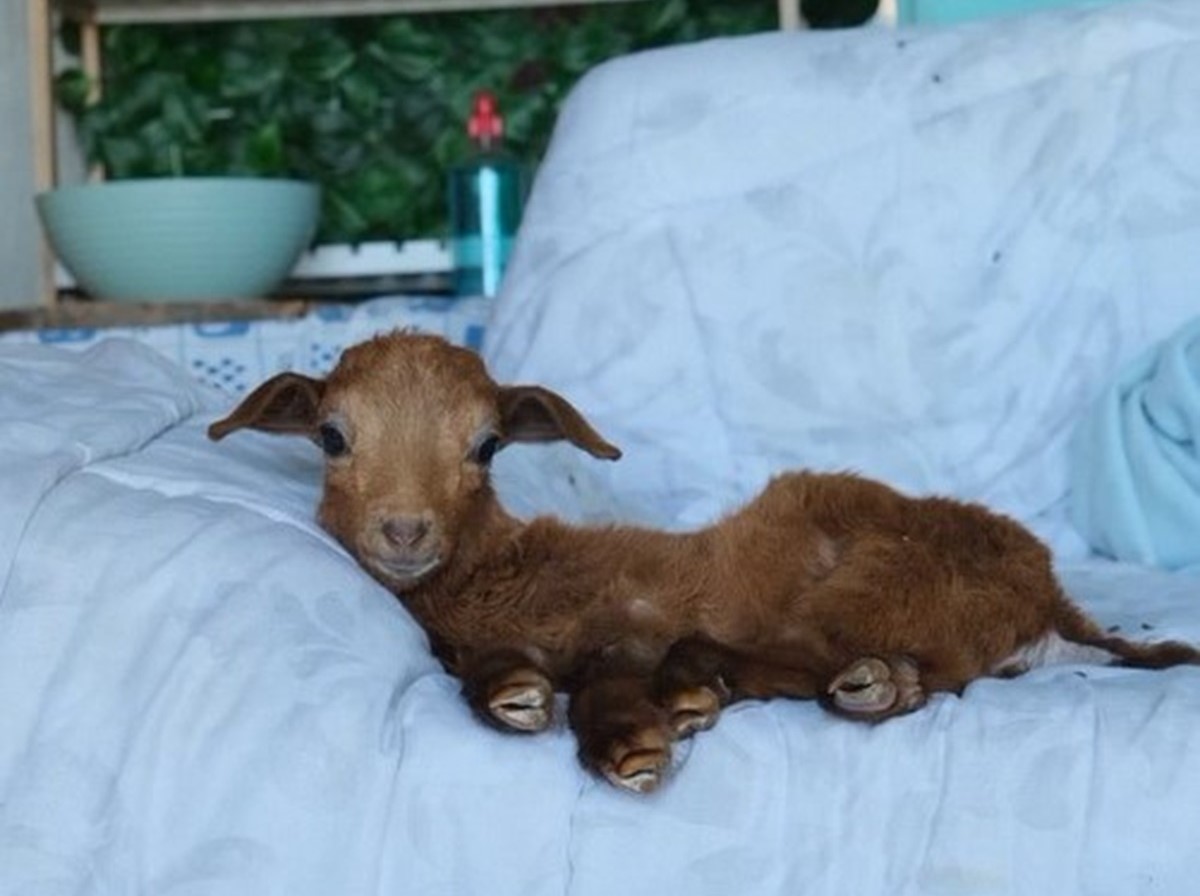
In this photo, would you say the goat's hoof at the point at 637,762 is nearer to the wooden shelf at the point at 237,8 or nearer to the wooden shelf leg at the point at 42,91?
the wooden shelf leg at the point at 42,91

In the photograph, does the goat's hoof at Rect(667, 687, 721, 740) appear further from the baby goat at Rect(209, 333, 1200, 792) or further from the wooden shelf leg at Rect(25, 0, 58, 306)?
the wooden shelf leg at Rect(25, 0, 58, 306)

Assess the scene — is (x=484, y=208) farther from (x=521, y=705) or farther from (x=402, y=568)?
(x=521, y=705)

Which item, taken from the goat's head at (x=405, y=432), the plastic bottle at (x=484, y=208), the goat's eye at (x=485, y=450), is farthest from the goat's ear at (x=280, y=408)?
the plastic bottle at (x=484, y=208)

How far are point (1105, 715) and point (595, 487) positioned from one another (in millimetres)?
960

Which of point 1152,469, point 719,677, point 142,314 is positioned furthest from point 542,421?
point 142,314

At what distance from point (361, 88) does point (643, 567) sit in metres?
1.78

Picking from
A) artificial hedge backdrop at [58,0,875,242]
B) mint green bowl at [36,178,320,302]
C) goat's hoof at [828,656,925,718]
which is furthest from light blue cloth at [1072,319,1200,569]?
mint green bowl at [36,178,320,302]

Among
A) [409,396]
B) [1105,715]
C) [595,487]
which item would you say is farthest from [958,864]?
[595,487]

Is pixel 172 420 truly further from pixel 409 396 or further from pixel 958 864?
pixel 958 864

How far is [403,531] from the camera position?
1456 millimetres

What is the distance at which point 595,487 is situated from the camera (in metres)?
2.20

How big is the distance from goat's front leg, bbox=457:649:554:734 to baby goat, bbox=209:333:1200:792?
4 cm

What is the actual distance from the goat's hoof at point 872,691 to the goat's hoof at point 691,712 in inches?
3.3

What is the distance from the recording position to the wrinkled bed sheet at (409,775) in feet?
4.06
